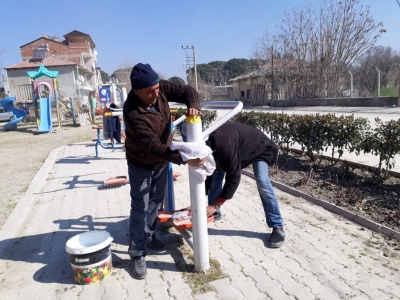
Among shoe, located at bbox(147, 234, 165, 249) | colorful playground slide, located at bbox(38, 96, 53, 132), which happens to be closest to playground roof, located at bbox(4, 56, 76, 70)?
colorful playground slide, located at bbox(38, 96, 53, 132)

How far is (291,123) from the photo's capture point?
5926 millimetres

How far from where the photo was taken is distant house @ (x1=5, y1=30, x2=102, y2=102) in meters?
38.0

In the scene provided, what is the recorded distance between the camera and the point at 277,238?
3129 millimetres

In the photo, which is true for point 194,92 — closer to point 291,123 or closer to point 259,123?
point 291,123

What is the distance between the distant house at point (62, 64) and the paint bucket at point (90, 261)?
25.7m

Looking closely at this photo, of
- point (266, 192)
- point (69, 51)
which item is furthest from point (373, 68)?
point (69, 51)

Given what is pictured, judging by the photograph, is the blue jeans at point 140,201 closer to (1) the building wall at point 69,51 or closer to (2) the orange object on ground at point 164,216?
(2) the orange object on ground at point 164,216

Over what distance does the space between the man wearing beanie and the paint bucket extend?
0.23 m

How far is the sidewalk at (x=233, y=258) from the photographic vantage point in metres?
2.51

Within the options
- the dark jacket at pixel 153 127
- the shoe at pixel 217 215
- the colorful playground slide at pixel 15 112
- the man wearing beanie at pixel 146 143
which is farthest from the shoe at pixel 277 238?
the colorful playground slide at pixel 15 112

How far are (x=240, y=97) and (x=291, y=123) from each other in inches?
1319

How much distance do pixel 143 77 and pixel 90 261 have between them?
5.07ft

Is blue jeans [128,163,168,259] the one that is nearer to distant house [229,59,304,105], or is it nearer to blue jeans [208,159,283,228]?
blue jeans [208,159,283,228]

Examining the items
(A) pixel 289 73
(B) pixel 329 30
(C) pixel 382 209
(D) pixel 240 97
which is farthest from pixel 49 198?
(D) pixel 240 97
